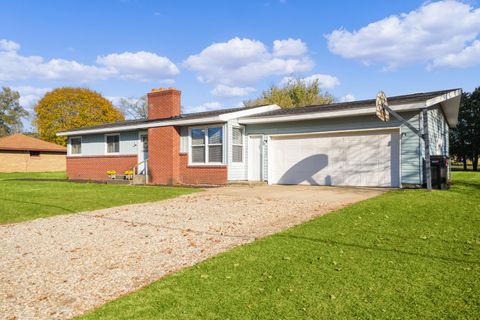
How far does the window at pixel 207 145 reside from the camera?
612 inches

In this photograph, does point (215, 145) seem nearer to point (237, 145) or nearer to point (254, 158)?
point (237, 145)

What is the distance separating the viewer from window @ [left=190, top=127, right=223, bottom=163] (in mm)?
15555

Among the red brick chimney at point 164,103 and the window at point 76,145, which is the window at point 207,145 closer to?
the red brick chimney at point 164,103

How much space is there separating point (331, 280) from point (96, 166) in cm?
1898

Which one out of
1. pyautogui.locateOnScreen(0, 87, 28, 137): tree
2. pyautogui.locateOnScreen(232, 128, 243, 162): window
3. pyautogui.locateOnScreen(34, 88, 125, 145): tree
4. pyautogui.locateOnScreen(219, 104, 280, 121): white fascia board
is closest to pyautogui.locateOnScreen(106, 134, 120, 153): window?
pyautogui.locateOnScreen(232, 128, 243, 162): window

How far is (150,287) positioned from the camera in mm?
3729

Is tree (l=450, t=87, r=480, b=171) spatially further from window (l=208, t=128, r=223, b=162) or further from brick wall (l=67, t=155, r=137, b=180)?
brick wall (l=67, t=155, r=137, b=180)

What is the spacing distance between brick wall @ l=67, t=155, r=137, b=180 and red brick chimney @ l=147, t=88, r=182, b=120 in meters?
2.57

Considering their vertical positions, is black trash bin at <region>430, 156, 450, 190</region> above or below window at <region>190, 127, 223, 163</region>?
below

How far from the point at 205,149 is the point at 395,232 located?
→ 11.0m

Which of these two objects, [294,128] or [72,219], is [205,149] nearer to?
[294,128]

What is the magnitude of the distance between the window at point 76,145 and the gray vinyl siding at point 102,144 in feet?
1.47

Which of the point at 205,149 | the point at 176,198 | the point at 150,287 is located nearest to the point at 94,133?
the point at 205,149

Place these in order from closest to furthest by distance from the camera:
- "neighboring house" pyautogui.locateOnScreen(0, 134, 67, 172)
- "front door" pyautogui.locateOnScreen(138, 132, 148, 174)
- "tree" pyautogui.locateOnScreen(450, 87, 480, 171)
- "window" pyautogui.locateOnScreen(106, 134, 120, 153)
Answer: "front door" pyautogui.locateOnScreen(138, 132, 148, 174), "window" pyautogui.locateOnScreen(106, 134, 120, 153), "neighboring house" pyautogui.locateOnScreen(0, 134, 67, 172), "tree" pyautogui.locateOnScreen(450, 87, 480, 171)
